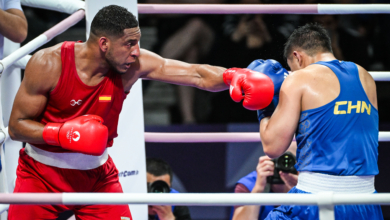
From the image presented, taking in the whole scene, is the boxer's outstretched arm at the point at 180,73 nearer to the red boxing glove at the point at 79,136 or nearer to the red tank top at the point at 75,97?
the red tank top at the point at 75,97

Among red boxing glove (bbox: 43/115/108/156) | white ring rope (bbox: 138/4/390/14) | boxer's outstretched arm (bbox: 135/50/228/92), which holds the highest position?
white ring rope (bbox: 138/4/390/14)

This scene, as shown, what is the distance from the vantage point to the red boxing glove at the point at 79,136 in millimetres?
1615

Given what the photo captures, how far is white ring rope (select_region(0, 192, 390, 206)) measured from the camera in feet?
3.68

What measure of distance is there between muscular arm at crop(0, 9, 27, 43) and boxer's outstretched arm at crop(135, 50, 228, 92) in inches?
21.9

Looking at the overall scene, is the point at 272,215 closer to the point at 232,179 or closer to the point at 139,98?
the point at 139,98

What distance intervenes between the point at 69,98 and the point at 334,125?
1.07 meters

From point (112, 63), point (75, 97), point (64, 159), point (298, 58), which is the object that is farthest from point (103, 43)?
point (298, 58)

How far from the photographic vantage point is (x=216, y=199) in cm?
115

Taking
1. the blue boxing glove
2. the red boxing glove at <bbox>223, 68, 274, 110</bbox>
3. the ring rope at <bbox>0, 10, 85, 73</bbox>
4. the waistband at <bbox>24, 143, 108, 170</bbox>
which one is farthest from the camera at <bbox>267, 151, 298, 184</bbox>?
the ring rope at <bbox>0, 10, 85, 73</bbox>

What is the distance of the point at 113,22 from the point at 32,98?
45cm

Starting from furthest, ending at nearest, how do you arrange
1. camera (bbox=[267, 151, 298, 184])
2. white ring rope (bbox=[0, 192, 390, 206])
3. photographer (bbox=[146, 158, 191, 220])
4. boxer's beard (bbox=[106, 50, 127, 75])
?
photographer (bbox=[146, 158, 191, 220]) → camera (bbox=[267, 151, 298, 184]) → boxer's beard (bbox=[106, 50, 127, 75]) → white ring rope (bbox=[0, 192, 390, 206])

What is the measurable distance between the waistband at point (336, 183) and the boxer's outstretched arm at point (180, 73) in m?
0.58

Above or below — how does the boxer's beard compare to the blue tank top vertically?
above

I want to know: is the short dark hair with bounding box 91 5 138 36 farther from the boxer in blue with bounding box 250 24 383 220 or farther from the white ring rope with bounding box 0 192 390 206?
the white ring rope with bounding box 0 192 390 206
